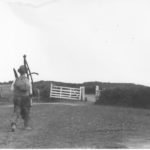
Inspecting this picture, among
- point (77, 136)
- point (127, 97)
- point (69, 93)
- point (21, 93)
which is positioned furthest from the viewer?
point (69, 93)

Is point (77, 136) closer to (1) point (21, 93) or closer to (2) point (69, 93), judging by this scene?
(1) point (21, 93)

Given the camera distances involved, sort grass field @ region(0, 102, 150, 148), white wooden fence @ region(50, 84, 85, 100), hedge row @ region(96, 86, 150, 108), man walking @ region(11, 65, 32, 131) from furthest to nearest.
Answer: white wooden fence @ region(50, 84, 85, 100)
hedge row @ region(96, 86, 150, 108)
man walking @ region(11, 65, 32, 131)
grass field @ region(0, 102, 150, 148)

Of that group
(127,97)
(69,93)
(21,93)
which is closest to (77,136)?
(21,93)

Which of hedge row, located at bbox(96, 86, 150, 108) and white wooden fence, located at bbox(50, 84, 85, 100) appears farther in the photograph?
white wooden fence, located at bbox(50, 84, 85, 100)

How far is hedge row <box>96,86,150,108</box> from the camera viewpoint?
Answer: 76.7 ft

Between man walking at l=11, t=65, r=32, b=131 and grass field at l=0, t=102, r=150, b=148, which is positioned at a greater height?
man walking at l=11, t=65, r=32, b=131

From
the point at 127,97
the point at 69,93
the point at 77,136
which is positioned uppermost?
the point at 77,136

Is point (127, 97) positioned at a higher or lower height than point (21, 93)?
lower

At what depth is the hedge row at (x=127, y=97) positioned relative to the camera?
23375mm

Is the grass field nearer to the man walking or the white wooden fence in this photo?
the man walking

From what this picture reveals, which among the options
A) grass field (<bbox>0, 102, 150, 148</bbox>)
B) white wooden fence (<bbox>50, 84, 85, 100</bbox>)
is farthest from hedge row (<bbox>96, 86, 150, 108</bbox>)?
grass field (<bbox>0, 102, 150, 148</bbox>)

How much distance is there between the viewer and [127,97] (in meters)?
25.0

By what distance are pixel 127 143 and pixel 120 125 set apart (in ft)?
12.0

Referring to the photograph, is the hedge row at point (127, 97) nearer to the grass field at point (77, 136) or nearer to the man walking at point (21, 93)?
the grass field at point (77, 136)
